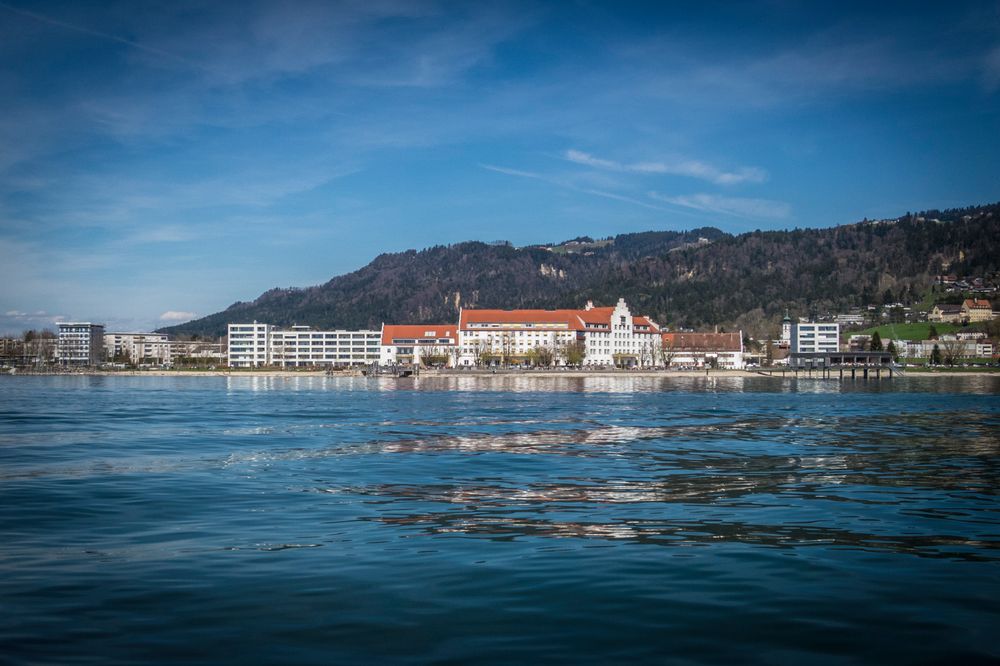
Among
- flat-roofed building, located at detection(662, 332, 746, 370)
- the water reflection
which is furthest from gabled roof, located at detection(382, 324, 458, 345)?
the water reflection

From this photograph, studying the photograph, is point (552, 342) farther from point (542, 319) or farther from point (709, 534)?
point (709, 534)

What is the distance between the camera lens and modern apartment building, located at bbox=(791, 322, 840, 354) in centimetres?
17950

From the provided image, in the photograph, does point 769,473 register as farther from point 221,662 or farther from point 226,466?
point 221,662

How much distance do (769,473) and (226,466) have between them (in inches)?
537

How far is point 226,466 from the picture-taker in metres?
22.4

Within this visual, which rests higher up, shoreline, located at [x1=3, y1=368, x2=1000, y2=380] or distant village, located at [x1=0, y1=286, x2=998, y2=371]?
distant village, located at [x1=0, y1=286, x2=998, y2=371]

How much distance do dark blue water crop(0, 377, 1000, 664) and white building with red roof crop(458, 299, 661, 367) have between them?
123 metres

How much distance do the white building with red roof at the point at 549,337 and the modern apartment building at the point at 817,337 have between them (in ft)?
135

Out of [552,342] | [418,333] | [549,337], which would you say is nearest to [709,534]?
[552,342]

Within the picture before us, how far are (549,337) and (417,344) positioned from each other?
23747 mm

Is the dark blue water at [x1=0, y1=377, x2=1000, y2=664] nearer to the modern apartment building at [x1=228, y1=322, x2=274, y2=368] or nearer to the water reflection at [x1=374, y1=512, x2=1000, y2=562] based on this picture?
the water reflection at [x1=374, y1=512, x2=1000, y2=562]

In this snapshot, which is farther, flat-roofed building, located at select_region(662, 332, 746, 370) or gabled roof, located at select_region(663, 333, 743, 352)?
gabled roof, located at select_region(663, 333, 743, 352)

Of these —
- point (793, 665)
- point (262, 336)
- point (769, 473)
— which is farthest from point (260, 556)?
point (262, 336)

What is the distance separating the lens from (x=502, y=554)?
11766 mm
